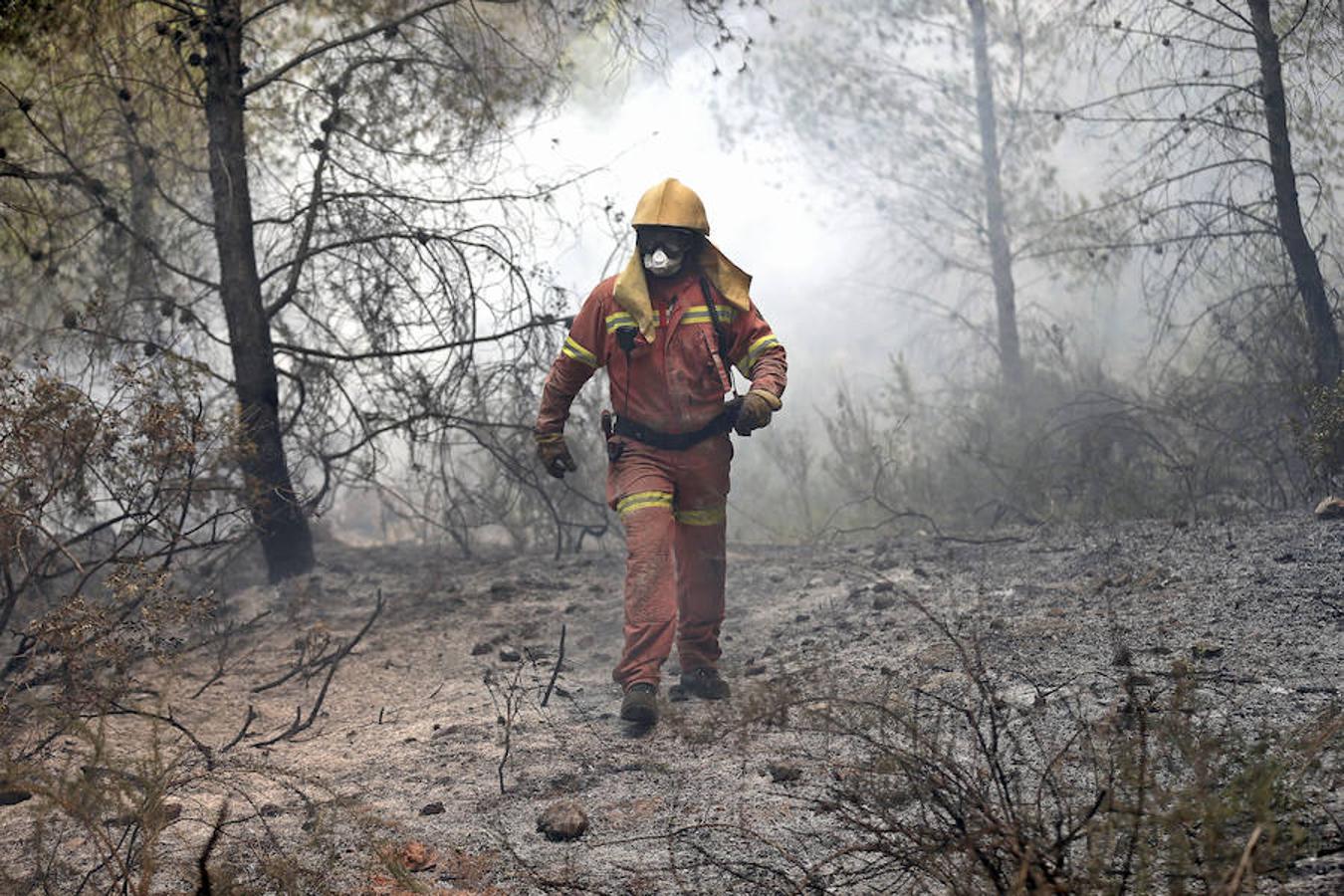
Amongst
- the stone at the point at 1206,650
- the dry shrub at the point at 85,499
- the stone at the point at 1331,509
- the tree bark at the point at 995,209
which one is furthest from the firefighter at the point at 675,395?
the tree bark at the point at 995,209

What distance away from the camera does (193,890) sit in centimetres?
254

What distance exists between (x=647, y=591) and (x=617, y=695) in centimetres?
63

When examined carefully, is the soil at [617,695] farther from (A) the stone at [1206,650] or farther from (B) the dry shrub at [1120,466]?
(B) the dry shrub at [1120,466]

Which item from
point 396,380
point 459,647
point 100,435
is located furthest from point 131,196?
point 459,647

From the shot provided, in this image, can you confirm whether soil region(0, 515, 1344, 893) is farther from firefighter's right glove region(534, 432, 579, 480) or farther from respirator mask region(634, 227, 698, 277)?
respirator mask region(634, 227, 698, 277)

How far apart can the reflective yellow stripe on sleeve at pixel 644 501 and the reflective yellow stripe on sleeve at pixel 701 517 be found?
0.75 ft

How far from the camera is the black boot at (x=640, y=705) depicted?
4062 mm

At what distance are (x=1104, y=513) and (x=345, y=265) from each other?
4.79 m

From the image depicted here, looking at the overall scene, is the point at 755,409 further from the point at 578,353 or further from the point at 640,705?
the point at 640,705

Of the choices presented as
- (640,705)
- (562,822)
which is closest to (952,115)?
(640,705)

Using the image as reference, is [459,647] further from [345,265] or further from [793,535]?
[793,535]

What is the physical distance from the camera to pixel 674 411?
4.52 meters

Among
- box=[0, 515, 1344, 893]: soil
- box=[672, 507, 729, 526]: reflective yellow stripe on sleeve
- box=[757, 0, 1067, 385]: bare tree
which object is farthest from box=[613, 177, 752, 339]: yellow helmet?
box=[757, 0, 1067, 385]: bare tree

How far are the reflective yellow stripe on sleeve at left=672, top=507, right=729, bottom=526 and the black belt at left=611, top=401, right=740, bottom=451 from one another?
0.29 meters
